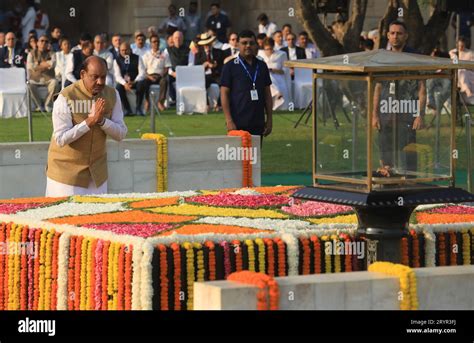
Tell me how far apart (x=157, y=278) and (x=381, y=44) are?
19.6m

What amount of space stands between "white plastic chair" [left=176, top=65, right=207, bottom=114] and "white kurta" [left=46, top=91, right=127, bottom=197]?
1808 cm

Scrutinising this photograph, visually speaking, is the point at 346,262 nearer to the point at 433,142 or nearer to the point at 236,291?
the point at 433,142

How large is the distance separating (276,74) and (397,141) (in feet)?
74.4

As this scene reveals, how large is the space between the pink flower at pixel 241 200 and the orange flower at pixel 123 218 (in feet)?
2.73

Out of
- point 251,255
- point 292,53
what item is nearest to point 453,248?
point 251,255

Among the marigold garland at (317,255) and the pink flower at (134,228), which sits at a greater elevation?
the pink flower at (134,228)

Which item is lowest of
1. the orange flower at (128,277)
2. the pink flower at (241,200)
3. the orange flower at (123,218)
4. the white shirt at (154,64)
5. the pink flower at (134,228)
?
the orange flower at (128,277)

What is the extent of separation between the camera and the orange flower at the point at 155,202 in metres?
12.9

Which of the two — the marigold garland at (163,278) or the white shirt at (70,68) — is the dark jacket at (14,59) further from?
the marigold garland at (163,278)

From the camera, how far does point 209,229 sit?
1127 cm

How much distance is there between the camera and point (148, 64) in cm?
3288

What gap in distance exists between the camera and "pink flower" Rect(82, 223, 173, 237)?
10.9 meters

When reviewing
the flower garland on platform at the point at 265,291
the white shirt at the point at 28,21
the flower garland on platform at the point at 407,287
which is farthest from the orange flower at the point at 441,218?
the white shirt at the point at 28,21

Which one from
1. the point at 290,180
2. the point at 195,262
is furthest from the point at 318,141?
the point at 290,180
